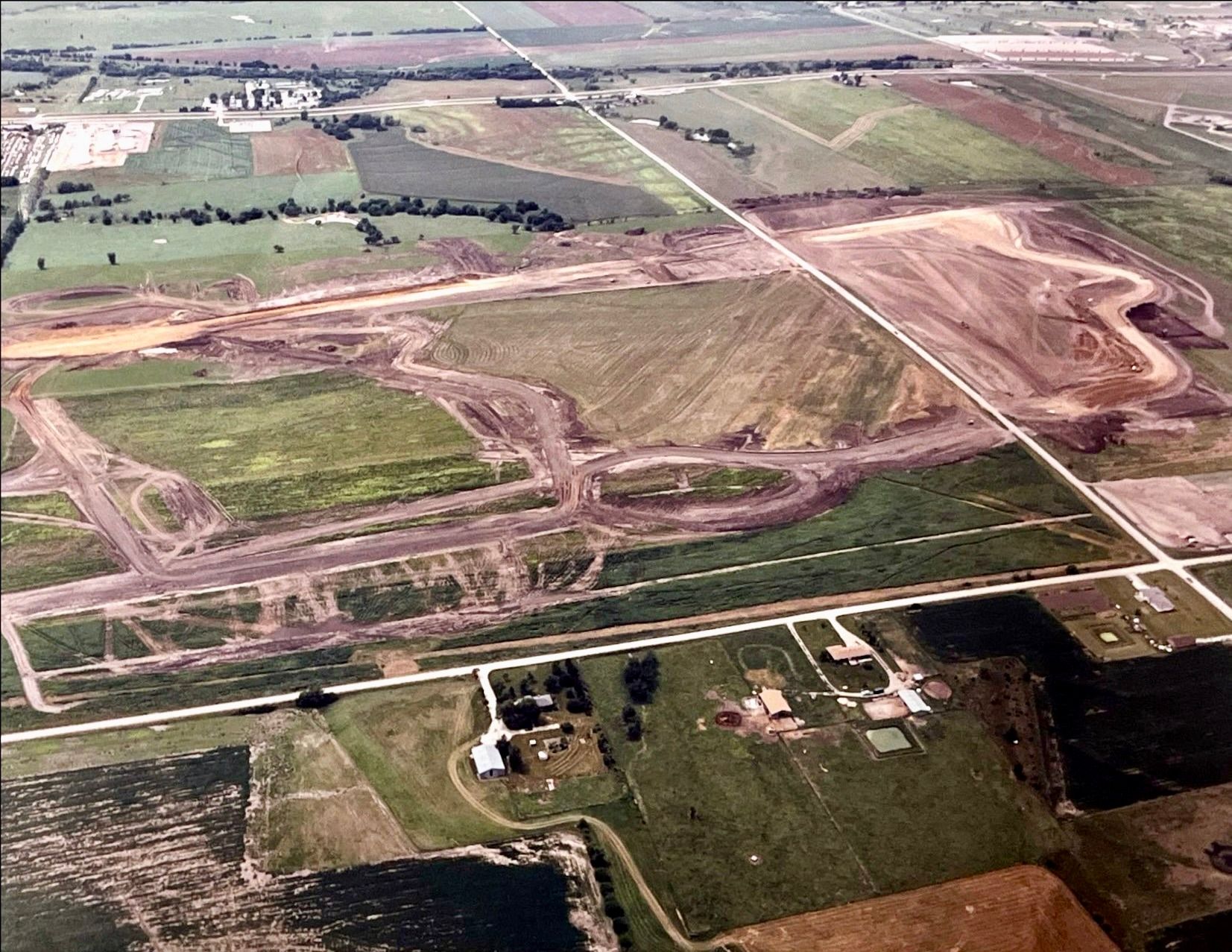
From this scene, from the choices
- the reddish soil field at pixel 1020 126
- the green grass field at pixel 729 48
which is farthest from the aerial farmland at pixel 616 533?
the green grass field at pixel 729 48

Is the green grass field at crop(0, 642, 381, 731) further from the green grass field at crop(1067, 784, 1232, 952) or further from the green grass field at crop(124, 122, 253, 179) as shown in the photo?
the green grass field at crop(124, 122, 253, 179)

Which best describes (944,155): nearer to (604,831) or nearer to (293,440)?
(293,440)

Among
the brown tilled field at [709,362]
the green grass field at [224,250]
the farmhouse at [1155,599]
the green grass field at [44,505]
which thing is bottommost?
the green grass field at [44,505]

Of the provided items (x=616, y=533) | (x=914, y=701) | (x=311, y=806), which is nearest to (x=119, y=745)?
(x=311, y=806)

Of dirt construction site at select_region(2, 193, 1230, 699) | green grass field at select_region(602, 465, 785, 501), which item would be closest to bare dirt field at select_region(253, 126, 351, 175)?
dirt construction site at select_region(2, 193, 1230, 699)

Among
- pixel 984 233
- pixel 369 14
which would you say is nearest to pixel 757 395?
pixel 984 233

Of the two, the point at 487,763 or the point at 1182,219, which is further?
the point at 1182,219

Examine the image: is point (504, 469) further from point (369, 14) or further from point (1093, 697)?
point (369, 14)

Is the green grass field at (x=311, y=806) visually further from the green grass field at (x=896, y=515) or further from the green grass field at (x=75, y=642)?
the green grass field at (x=896, y=515)
